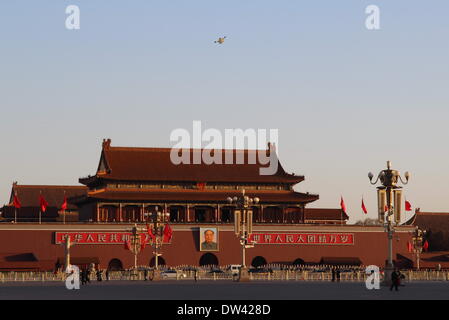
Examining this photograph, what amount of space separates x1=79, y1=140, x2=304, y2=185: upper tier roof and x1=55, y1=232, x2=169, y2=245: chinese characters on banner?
6.08 meters

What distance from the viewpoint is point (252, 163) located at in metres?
104

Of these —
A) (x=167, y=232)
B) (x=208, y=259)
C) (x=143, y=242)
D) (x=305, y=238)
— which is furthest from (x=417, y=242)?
(x=143, y=242)

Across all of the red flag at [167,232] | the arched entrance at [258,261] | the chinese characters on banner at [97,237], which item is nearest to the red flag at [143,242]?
the chinese characters on banner at [97,237]

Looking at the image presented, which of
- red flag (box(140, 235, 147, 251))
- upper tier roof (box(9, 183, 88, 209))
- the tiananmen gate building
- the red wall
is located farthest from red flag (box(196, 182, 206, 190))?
upper tier roof (box(9, 183, 88, 209))

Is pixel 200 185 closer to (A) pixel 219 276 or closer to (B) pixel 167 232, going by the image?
(B) pixel 167 232

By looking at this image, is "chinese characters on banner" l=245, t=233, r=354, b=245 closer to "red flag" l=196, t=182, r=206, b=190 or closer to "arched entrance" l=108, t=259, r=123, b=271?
"red flag" l=196, t=182, r=206, b=190

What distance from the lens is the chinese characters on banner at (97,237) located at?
305ft

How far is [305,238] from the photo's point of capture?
321 feet

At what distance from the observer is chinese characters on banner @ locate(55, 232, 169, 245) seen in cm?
9306

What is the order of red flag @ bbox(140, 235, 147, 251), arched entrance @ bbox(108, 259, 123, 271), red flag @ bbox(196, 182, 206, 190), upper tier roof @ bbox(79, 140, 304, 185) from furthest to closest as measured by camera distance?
1. red flag @ bbox(196, 182, 206, 190)
2. upper tier roof @ bbox(79, 140, 304, 185)
3. arched entrance @ bbox(108, 259, 123, 271)
4. red flag @ bbox(140, 235, 147, 251)

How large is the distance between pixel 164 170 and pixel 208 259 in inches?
386
